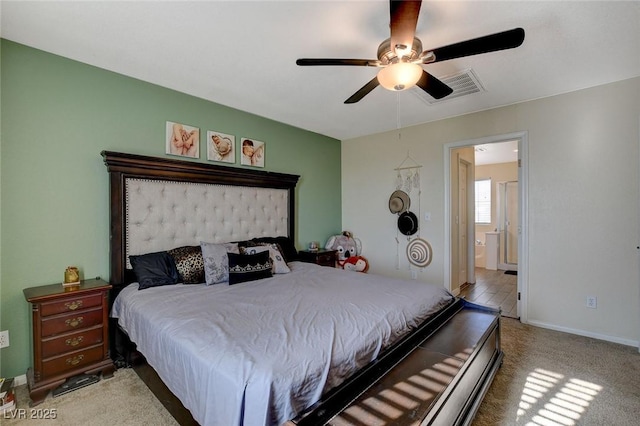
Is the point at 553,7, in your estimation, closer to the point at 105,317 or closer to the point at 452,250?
the point at 452,250

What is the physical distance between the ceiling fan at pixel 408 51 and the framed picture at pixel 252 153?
1933 mm

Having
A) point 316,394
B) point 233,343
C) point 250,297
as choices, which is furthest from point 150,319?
point 316,394

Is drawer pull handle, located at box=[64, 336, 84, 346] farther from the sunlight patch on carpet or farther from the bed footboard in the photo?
the sunlight patch on carpet

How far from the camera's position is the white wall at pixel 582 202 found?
2.78 meters

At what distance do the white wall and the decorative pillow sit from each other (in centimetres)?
325

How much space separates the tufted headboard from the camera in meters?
2.51

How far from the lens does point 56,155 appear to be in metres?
2.31

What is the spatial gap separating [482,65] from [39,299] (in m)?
3.81

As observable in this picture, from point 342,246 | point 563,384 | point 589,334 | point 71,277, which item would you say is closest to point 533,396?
point 563,384

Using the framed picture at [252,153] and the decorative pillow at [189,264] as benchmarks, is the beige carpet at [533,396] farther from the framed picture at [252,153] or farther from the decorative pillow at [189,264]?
the framed picture at [252,153]

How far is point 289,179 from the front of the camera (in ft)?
13.0

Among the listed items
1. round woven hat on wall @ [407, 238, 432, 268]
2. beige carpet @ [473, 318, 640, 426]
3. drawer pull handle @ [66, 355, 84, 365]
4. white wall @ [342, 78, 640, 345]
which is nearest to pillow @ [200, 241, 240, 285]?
drawer pull handle @ [66, 355, 84, 365]

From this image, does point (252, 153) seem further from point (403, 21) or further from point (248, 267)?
point (403, 21)

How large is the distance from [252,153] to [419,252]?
2700 mm
